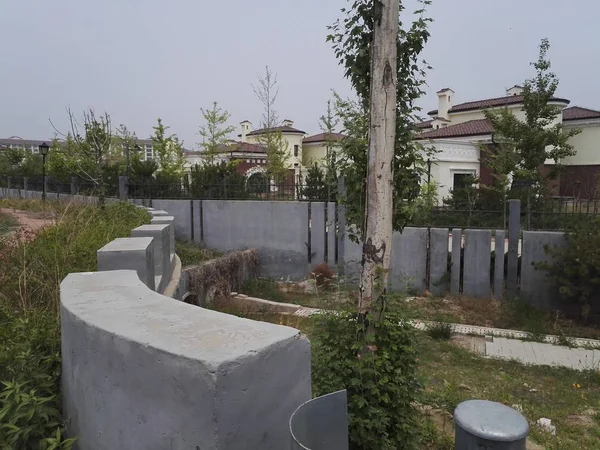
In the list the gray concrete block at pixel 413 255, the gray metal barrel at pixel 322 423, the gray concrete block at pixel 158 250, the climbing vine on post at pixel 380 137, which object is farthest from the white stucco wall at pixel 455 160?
the gray metal barrel at pixel 322 423

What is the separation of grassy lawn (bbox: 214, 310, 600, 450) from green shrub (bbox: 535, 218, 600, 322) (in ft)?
8.58

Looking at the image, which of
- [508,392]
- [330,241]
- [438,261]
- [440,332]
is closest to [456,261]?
[438,261]

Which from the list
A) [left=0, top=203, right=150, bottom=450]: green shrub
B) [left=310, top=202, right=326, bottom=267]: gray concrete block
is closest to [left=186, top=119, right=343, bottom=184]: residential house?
[left=310, top=202, right=326, bottom=267]: gray concrete block

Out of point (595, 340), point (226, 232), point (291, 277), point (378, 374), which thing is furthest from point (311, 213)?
point (378, 374)

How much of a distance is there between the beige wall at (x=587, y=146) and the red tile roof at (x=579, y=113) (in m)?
0.48

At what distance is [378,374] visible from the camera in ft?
8.27

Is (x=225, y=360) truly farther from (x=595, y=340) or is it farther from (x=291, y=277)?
(x=291, y=277)

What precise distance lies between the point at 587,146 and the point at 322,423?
26153 millimetres

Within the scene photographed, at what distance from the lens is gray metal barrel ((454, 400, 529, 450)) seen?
7.18 ft

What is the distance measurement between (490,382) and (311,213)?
714 centimetres

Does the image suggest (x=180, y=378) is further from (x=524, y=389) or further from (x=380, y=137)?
(x=524, y=389)

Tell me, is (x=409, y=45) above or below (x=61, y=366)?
above

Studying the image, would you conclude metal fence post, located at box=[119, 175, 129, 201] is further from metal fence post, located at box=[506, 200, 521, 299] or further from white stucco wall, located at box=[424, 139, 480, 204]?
white stucco wall, located at box=[424, 139, 480, 204]

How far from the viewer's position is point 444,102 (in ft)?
103
